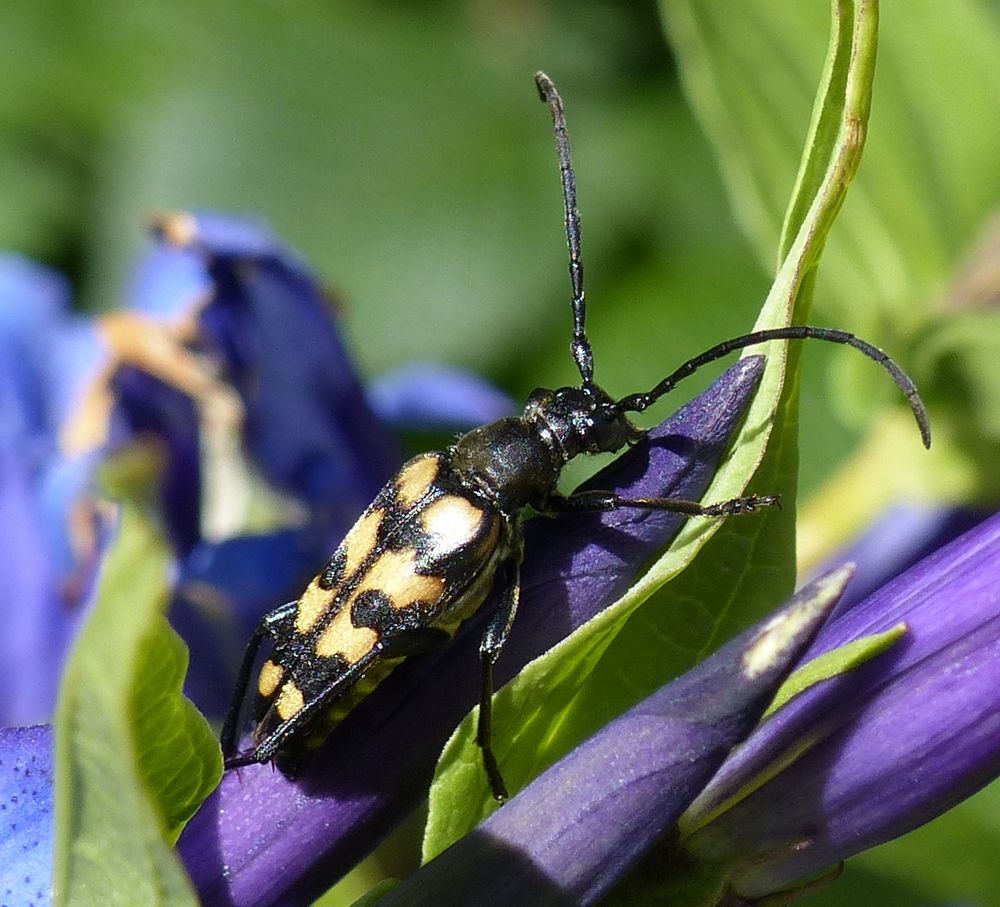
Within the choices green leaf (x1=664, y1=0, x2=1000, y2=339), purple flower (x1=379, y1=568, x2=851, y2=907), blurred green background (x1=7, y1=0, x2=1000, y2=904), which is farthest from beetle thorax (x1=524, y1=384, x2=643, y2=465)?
blurred green background (x1=7, y1=0, x2=1000, y2=904)

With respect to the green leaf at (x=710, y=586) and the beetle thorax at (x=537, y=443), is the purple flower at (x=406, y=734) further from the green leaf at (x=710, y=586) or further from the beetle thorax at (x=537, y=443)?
the beetle thorax at (x=537, y=443)

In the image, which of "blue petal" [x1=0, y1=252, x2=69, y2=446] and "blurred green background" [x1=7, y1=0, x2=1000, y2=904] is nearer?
"blue petal" [x1=0, y1=252, x2=69, y2=446]

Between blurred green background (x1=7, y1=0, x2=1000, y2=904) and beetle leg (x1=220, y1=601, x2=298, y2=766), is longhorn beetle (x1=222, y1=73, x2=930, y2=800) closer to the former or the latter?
beetle leg (x1=220, y1=601, x2=298, y2=766)

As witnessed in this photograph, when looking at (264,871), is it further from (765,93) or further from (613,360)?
(613,360)

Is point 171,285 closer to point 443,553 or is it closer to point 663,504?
point 443,553

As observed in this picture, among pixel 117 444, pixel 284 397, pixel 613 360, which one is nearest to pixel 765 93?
pixel 284 397

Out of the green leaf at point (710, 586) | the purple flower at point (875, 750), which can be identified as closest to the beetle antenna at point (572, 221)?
the green leaf at point (710, 586)
